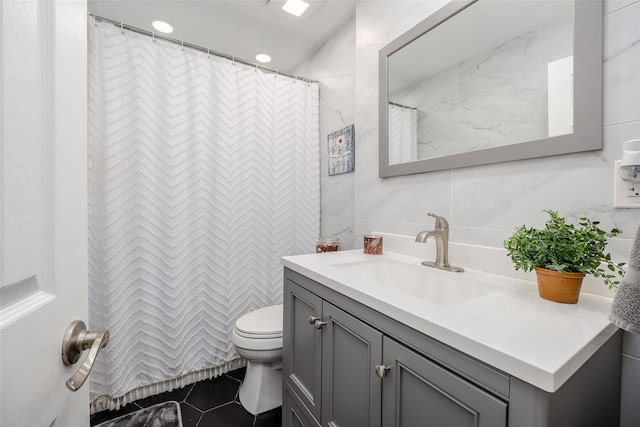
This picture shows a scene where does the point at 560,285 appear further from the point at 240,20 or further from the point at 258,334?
the point at 240,20

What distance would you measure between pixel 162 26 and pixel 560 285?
264cm

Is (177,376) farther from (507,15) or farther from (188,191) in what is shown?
(507,15)

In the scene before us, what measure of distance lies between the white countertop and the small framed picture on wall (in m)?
1.06

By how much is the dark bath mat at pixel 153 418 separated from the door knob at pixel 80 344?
51.1 inches

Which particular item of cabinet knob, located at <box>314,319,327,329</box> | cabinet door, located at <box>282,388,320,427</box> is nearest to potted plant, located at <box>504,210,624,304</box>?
cabinet knob, located at <box>314,319,327,329</box>

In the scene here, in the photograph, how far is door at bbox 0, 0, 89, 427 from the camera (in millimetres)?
306

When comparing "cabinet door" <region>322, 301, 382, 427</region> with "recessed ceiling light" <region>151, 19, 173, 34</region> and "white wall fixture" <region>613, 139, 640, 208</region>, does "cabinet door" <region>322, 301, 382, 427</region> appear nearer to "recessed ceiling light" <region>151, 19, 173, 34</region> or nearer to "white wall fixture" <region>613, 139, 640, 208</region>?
"white wall fixture" <region>613, 139, 640, 208</region>

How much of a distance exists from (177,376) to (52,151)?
1.70 m

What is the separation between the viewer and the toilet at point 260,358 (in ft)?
4.68

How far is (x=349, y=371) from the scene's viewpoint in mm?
824

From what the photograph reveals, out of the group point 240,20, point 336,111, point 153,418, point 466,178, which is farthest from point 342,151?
point 153,418

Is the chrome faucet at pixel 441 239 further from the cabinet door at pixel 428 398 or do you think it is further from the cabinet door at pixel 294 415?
the cabinet door at pixel 294 415

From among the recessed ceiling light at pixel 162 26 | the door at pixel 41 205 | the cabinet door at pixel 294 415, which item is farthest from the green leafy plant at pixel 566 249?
the recessed ceiling light at pixel 162 26

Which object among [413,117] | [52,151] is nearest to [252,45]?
[413,117]
